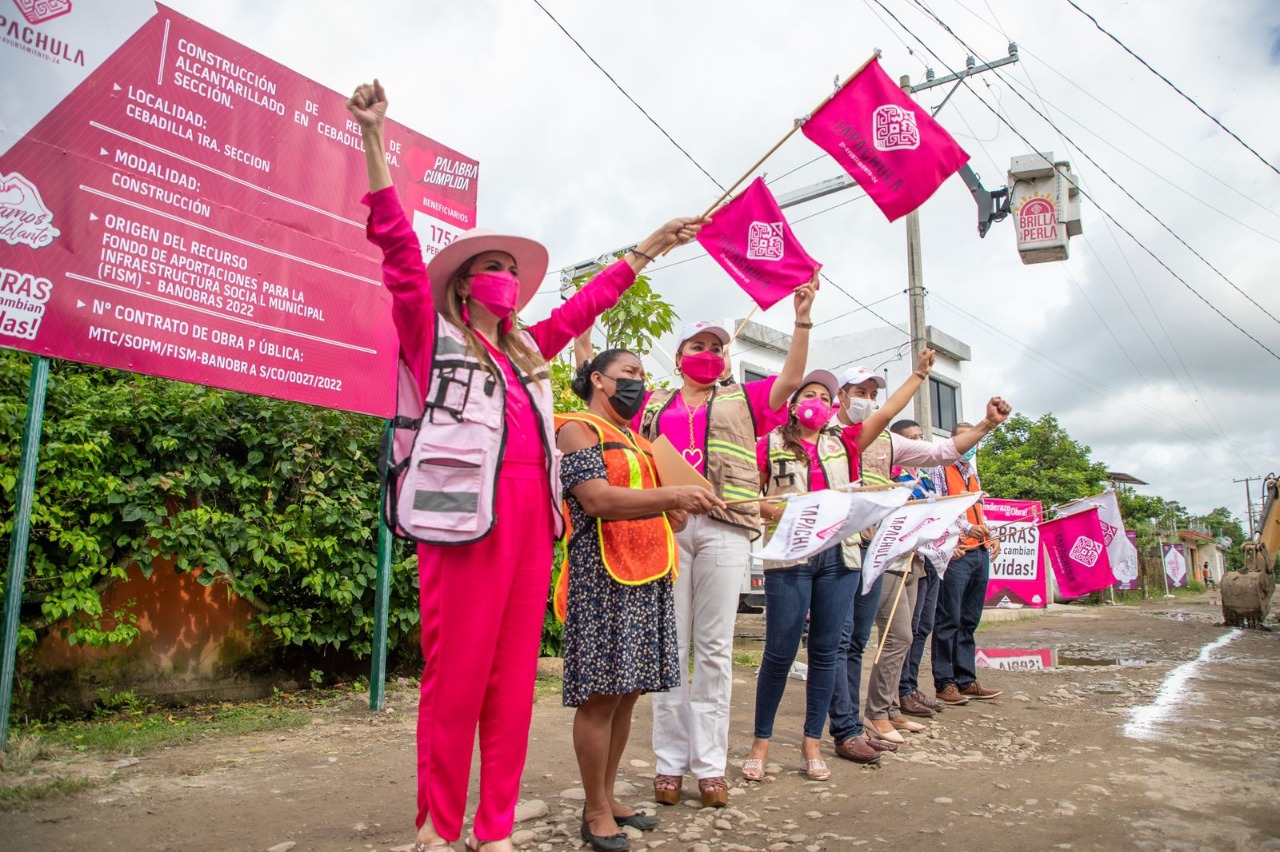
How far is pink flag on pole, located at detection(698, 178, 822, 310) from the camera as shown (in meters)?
4.70

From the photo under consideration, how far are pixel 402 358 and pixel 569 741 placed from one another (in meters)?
2.81

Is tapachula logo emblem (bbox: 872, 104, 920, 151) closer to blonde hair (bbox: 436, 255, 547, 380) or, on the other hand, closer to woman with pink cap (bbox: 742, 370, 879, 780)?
woman with pink cap (bbox: 742, 370, 879, 780)

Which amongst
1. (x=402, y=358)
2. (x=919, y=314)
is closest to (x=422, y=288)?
(x=402, y=358)

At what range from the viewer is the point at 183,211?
454 centimetres

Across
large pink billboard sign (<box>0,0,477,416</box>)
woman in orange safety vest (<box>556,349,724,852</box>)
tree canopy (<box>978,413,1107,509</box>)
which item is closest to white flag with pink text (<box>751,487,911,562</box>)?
woman in orange safety vest (<box>556,349,724,852</box>)

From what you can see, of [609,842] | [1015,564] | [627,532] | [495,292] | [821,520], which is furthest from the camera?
[1015,564]

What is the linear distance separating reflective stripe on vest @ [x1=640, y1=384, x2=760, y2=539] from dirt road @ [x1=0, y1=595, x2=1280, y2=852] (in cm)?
118

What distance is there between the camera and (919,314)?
552 inches

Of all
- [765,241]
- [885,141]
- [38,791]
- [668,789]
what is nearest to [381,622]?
[38,791]

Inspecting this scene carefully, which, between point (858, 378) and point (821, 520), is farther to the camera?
point (858, 378)

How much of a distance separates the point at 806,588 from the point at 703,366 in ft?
3.75

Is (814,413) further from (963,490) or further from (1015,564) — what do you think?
(1015,564)

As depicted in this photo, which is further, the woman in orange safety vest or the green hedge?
the green hedge

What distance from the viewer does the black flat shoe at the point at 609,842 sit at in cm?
295
